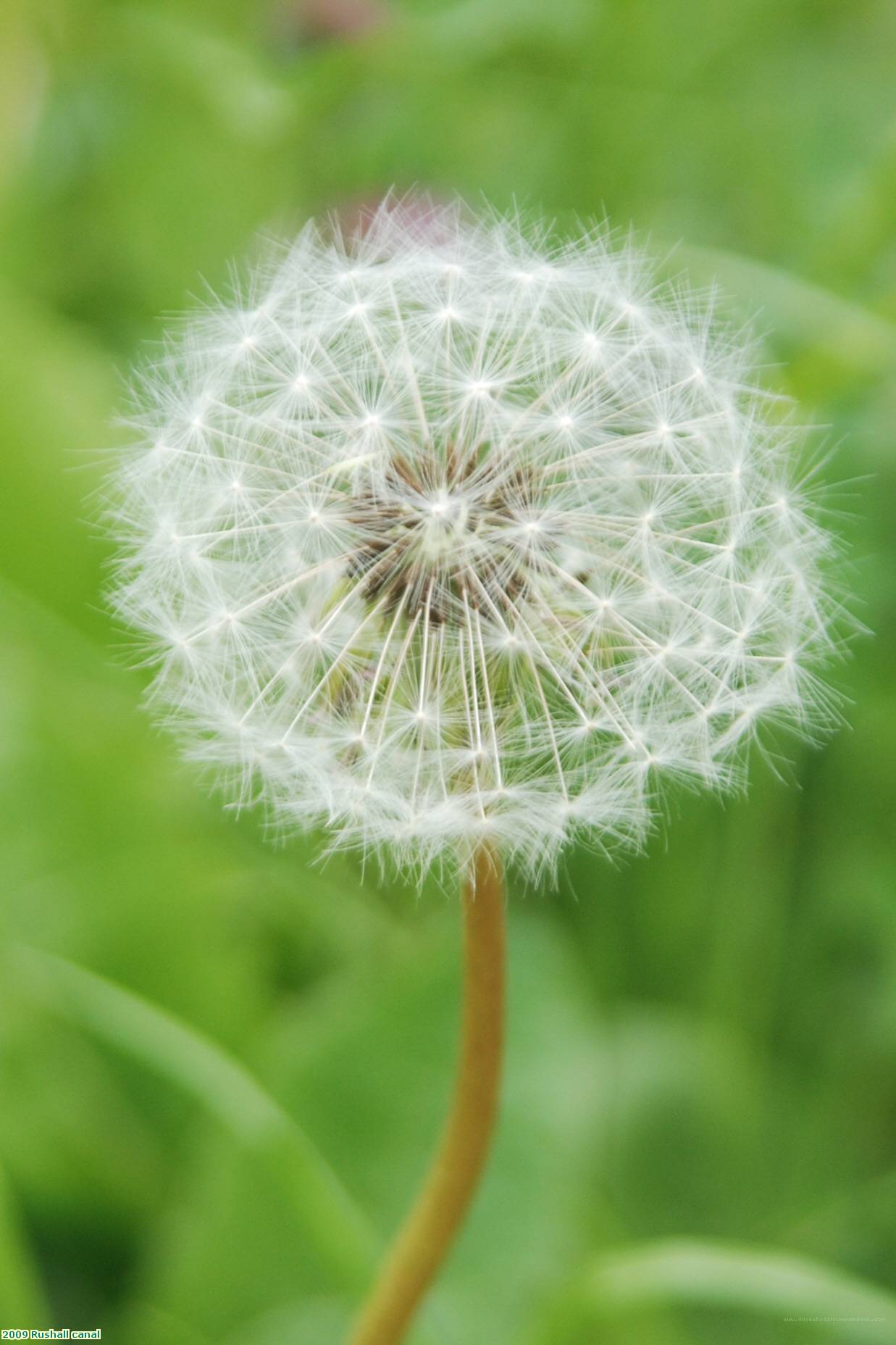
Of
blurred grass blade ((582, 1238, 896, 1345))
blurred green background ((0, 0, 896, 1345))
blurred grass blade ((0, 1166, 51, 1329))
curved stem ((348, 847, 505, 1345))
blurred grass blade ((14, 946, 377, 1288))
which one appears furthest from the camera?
blurred green background ((0, 0, 896, 1345))

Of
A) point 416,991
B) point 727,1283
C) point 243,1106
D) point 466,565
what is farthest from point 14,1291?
point 466,565

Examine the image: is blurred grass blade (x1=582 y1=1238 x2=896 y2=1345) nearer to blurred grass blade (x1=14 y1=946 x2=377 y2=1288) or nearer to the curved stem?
blurred grass blade (x1=14 y1=946 x2=377 y2=1288)

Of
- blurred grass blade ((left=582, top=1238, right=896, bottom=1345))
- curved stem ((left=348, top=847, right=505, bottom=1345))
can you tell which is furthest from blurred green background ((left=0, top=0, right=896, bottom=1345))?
curved stem ((left=348, top=847, right=505, bottom=1345))

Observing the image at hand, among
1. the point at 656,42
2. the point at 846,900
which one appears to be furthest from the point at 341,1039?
the point at 656,42

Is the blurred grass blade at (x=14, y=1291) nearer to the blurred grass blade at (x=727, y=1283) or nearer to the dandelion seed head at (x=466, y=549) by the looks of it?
the blurred grass blade at (x=727, y=1283)

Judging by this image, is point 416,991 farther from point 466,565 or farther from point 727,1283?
point 466,565

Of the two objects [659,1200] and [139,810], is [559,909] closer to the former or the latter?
[659,1200]
